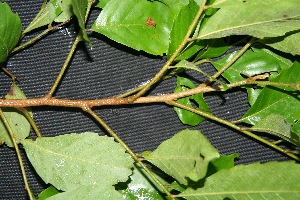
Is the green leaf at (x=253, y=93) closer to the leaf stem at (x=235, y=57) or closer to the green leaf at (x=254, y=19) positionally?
the leaf stem at (x=235, y=57)

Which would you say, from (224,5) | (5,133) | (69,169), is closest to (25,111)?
(5,133)

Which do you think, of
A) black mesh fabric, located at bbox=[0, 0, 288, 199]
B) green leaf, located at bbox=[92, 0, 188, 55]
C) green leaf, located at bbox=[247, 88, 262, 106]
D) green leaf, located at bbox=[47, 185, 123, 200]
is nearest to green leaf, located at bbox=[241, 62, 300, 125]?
green leaf, located at bbox=[247, 88, 262, 106]

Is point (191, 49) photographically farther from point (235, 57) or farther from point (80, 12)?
point (80, 12)

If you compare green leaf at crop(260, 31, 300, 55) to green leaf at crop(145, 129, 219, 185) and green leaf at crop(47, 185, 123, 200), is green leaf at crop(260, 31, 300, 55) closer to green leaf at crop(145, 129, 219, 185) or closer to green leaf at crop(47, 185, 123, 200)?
green leaf at crop(145, 129, 219, 185)

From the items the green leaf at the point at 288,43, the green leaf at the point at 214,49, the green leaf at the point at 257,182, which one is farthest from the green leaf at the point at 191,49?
the green leaf at the point at 257,182

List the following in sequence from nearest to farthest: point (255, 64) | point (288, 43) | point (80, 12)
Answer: point (80, 12)
point (288, 43)
point (255, 64)

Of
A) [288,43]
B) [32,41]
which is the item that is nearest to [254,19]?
[288,43]
